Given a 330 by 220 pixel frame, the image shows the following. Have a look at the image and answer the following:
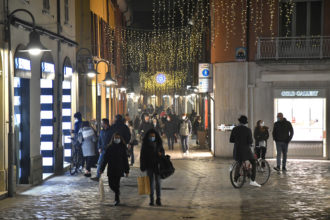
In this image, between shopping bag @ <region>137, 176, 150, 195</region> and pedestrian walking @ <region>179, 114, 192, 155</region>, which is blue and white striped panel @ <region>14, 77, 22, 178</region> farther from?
pedestrian walking @ <region>179, 114, 192, 155</region>

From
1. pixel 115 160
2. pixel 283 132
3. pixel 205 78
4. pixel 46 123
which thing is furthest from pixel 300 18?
pixel 115 160

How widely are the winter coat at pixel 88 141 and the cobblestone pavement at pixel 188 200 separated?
32.5 inches

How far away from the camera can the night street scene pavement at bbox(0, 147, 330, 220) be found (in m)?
11.2

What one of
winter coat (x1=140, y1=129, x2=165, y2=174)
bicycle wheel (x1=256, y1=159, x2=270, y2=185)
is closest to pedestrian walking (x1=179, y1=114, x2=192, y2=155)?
bicycle wheel (x1=256, y1=159, x2=270, y2=185)

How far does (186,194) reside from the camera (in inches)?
545

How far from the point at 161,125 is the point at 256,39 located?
1387 cm

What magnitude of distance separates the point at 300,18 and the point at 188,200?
1265 cm

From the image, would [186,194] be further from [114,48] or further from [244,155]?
[114,48]

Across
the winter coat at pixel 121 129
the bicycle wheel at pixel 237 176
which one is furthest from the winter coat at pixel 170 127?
the bicycle wheel at pixel 237 176

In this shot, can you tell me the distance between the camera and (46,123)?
1847cm

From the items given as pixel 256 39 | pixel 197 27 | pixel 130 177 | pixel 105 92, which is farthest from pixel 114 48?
pixel 130 177

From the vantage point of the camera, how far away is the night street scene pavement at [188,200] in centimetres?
1121

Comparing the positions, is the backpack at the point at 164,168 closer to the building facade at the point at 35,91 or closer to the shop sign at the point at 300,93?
the building facade at the point at 35,91

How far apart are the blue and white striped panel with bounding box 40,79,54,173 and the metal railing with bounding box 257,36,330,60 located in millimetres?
8676
